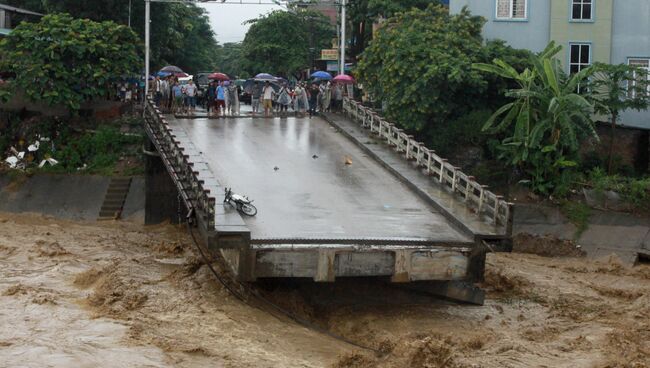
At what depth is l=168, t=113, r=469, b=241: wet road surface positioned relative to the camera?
17.7m

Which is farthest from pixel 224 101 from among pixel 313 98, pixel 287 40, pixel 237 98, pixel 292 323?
pixel 287 40

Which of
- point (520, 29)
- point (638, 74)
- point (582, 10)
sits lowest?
point (638, 74)

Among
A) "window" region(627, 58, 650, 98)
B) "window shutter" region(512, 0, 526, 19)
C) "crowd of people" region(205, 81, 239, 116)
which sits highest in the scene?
"window shutter" region(512, 0, 526, 19)

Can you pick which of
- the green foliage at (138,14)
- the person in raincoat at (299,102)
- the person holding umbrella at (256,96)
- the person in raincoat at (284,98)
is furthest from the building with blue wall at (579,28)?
the green foliage at (138,14)

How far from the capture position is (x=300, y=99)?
101 ft

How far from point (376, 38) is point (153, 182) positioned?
8.27m

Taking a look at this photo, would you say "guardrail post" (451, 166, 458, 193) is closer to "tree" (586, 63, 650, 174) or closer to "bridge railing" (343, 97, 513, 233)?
"bridge railing" (343, 97, 513, 233)

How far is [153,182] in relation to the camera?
29781mm

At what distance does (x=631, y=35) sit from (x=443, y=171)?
13.9 m

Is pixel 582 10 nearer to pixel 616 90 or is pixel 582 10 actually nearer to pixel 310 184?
pixel 616 90

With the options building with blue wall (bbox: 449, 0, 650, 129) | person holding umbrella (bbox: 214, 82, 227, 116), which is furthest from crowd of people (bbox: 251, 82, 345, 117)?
building with blue wall (bbox: 449, 0, 650, 129)

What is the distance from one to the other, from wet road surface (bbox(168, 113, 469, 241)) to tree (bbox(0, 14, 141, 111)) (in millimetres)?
6337

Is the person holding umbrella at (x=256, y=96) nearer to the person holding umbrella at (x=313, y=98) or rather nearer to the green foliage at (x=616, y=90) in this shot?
the person holding umbrella at (x=313, y=98)

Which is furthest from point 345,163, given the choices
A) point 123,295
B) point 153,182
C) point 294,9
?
point 294,9
